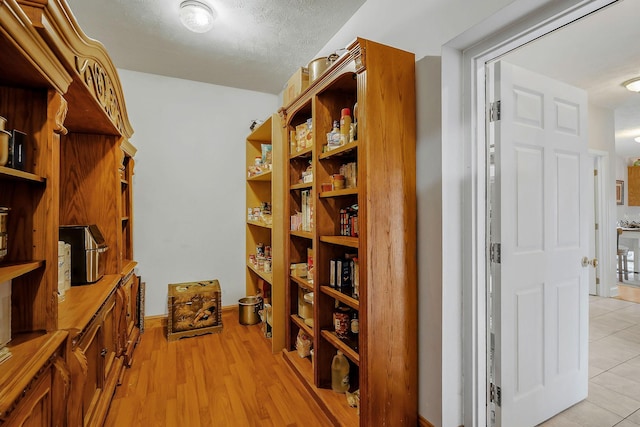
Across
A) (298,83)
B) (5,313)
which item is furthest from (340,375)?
(298,83)

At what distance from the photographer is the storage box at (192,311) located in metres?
2.91

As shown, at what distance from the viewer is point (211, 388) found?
2.13 metres

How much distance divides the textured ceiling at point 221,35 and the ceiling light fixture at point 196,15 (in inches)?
2.0

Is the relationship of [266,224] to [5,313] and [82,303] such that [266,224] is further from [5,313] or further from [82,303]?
[5,313]

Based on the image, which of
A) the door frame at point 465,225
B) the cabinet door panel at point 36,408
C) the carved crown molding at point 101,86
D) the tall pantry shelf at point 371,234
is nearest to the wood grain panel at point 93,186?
the carved crown molding at point 101,86

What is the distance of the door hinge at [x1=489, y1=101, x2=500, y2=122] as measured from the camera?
159 centimetres

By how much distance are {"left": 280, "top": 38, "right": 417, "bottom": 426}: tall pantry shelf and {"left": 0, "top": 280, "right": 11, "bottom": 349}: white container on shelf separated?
139cm

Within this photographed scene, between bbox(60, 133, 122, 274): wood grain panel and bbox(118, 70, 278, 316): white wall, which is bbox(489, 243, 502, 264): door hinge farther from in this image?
bbox(118, 70, 278, 316): white wall

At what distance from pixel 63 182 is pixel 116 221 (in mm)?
396

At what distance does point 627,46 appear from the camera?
6.88ft

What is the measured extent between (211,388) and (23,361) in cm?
138

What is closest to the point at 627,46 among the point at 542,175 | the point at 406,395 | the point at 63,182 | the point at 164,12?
the point at 542,175

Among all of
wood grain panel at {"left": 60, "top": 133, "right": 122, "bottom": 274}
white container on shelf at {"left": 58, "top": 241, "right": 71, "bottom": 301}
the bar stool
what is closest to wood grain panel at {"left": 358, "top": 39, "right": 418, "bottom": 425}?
white container on shelf at {"left": 58, "top": 241, "right": 71, "bottom": 301}

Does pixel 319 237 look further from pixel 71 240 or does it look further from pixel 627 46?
pixel 627 46
